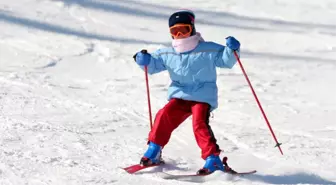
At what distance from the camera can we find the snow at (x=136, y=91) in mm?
4879

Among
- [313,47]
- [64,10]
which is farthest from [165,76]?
[64,10]

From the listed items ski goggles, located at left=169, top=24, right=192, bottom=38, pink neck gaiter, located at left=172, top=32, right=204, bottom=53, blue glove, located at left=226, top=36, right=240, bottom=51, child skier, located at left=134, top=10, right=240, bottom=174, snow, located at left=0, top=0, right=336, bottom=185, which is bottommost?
snow, located at left=0, top=0, right=336, bottom=185

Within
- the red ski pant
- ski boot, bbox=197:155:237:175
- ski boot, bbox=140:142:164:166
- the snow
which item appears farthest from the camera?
the snow

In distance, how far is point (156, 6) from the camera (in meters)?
12.0

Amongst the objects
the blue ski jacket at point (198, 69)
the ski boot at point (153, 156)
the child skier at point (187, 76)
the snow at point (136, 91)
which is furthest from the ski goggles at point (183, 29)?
the snow at point (136, 91)

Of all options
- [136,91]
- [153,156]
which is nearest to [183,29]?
[153,156]

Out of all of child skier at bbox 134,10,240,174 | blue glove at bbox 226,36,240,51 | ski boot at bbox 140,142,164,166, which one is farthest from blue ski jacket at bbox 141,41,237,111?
ski boot at bbox 140,142,164,166

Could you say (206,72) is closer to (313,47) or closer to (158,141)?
(158,141)

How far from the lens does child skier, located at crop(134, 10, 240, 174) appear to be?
187 inches

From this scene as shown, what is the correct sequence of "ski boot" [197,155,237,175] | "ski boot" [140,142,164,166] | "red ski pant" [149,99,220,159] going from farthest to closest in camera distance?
1. "ski boot" [140,142,164,166]
2. "red ski pant" [149,99,220,159]
3. "ski boot" [197,155,237,175]

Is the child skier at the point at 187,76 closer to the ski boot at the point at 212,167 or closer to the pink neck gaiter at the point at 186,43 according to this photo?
the pink neck gaiter at the point at 186,43

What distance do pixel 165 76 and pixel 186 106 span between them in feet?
10.9

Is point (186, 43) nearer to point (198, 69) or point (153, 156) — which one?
point (198, 69)

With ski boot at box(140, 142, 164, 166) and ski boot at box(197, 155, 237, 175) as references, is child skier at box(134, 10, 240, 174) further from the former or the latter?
ski boot at box(197, 155, 237, 175)
